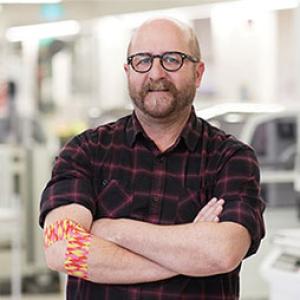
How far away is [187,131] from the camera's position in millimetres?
1663

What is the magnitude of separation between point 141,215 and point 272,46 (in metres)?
6.17

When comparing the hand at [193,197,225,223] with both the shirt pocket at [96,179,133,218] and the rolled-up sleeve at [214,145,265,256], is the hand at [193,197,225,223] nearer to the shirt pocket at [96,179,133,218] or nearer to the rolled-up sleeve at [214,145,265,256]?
the rolled-up sleeve at [214,145,265,256]

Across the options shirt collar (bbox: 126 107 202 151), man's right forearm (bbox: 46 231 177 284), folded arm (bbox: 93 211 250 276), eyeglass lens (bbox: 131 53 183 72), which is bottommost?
man's right forearm (bbox: 46 231 177 284)

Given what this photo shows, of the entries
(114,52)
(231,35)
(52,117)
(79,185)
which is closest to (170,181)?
(79,185)

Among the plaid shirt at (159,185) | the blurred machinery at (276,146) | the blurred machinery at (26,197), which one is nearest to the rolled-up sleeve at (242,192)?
the plaid shirt at (159,185)

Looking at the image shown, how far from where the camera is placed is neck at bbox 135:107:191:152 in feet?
5.49

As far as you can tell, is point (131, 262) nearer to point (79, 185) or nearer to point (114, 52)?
point (79, 185)

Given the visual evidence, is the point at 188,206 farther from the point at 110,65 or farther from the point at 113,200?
the point at 110,65

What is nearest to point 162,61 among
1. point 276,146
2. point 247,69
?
point 276,146

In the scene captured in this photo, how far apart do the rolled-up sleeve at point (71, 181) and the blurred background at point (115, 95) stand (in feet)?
2.57

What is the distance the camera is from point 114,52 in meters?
7.56

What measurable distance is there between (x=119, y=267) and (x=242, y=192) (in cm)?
34

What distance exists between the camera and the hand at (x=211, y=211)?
1539 mm

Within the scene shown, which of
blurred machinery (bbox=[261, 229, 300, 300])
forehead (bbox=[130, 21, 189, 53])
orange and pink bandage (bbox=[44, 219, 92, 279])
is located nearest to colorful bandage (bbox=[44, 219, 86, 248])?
orange and pink bandage (bbox=[44, 219, 92, 279])
